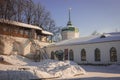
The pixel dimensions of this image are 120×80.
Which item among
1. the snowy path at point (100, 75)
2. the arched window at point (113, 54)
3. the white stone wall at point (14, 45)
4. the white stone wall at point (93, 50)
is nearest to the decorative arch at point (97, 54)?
the white stone wall at point (93, 50)

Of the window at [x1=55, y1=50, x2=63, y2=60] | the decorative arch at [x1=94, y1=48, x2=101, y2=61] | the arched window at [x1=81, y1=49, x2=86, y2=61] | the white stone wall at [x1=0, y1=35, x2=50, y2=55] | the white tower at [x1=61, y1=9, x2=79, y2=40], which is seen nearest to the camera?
the decorative arch at [x1=94, y1=48, x2=101, y2=61]

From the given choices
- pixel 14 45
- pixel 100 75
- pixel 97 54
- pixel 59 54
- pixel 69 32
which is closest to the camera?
pixel 100 75

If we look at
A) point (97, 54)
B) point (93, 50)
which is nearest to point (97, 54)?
point (97, 54)

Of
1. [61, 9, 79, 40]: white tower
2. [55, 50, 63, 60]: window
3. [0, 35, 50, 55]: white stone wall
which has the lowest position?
[55, 50, 63, 60]: window

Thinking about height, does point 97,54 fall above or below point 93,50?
below

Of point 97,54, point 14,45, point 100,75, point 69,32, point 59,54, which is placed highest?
point 69,32

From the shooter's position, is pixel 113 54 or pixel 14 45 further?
pixel 14 45

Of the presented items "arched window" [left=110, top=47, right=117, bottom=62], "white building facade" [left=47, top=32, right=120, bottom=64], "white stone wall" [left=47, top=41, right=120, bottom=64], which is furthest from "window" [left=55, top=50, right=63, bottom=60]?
"arched window" [left=110, top=47, right=117, bottom=62]

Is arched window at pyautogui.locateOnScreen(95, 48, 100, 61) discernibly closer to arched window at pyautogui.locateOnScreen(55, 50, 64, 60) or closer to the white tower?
arched window at pyautogui.locateOnScreen(55, 50, 64, 60)

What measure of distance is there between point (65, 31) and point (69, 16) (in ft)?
13.0

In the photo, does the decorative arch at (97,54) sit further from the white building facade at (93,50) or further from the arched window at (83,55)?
the arched window at (83,55)

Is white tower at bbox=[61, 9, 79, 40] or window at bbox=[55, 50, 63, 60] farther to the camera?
white tower at bbox=[61, 9, 79, 40]

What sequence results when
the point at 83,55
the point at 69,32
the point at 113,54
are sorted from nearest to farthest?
1. the point at 113,54
2. the point at 83,55
3. the point at 69,32

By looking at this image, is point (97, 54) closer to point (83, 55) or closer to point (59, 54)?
point (83, 55)
